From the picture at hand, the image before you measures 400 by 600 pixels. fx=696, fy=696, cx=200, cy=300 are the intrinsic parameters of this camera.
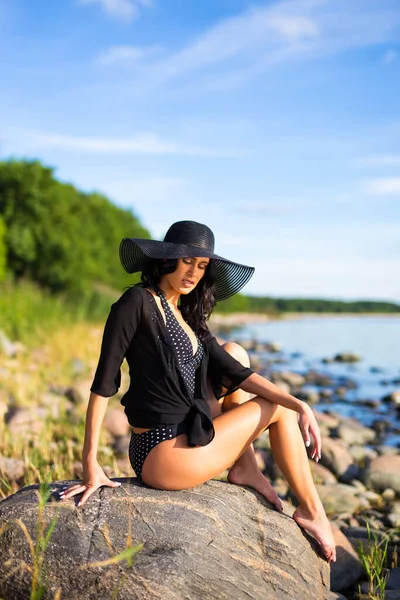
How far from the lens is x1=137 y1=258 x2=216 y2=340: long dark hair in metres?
3.64

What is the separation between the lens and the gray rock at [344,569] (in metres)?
4.23

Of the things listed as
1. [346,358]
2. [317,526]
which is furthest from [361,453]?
[346,358]

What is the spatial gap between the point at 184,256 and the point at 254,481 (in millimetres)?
1254

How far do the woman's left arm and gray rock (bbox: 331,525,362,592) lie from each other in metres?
0.99

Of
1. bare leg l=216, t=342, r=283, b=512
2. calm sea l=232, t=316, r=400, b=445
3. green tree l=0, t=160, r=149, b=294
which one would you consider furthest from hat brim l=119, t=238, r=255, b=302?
green tree l=0, t=160, r=149, b=294

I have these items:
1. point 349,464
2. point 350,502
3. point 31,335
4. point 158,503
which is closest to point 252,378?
point 158,503

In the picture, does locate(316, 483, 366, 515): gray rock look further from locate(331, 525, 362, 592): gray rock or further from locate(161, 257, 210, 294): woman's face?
locate(161, 257, 210, 294): woman's face

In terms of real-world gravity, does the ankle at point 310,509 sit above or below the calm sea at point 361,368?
above

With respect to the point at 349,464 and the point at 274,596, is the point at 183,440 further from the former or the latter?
the point at 349,464

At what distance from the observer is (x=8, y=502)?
10.7 feet

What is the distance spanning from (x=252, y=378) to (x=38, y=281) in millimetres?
20396

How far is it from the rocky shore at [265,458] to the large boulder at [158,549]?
13.1 inches

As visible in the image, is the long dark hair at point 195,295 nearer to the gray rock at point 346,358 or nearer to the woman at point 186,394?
the woman at point 186,394

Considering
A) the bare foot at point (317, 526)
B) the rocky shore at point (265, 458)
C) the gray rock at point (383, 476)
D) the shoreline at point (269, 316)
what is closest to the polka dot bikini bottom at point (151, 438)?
the rocky shore at point (265, 458)
